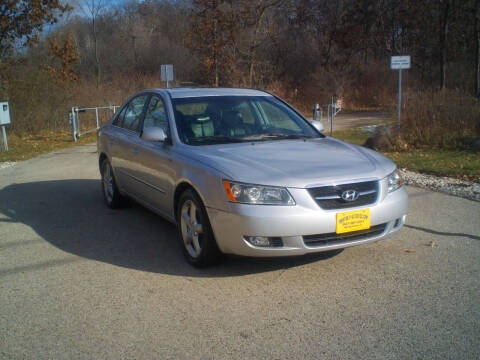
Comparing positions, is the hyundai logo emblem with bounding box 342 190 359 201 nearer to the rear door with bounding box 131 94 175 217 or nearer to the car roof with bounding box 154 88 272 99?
the rear door with bounding box 131 94 175 217

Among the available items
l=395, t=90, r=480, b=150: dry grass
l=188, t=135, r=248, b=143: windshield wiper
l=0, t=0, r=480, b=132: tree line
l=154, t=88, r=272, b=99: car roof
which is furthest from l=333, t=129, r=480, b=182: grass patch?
l=0, t=0, r=480, b=132: tree line

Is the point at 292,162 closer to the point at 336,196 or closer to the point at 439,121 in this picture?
the point at 336,196

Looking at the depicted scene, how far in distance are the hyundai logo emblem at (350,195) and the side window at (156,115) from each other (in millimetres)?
2106

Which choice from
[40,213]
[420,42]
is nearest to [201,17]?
[420,42]

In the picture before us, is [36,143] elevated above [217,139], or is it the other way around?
[217,139]

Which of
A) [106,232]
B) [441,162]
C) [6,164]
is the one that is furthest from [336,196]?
[6,164]

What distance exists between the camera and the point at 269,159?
14.7ft

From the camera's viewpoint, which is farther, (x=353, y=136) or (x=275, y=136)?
(x=353, y=136)

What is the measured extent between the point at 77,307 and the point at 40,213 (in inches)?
138

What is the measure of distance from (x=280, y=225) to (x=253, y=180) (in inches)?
16.5

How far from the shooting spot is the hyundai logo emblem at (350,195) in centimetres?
412

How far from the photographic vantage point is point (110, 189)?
7.20m

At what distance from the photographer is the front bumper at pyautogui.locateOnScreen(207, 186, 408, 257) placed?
3.99m

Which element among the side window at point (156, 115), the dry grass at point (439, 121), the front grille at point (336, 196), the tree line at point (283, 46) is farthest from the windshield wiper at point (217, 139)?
the tree line at point (283, 46)
